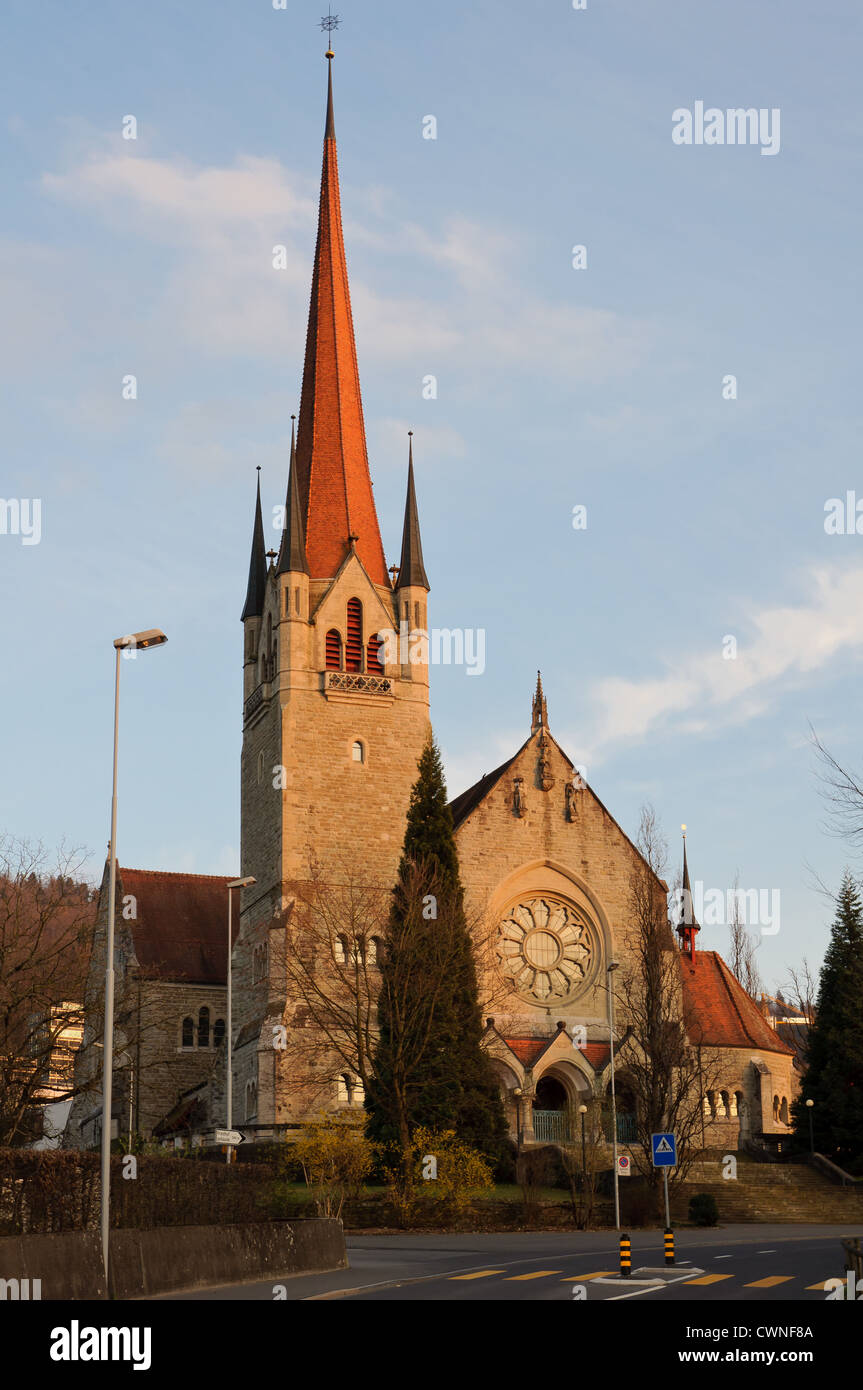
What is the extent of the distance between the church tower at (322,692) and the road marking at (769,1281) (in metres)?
28.5

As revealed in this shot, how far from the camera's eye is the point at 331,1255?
24547mm

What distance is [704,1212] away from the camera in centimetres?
4050

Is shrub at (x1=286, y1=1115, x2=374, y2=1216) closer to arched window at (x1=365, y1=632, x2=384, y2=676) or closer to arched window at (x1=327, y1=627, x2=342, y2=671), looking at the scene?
arched window at (x1=327, y1=627, x2=342, y2=671)


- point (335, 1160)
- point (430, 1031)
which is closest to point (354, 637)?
point (430, 1031)

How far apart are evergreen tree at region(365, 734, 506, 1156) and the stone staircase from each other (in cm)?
603

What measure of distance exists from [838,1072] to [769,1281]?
34.2 m

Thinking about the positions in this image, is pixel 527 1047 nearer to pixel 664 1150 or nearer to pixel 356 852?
pixel 356 852

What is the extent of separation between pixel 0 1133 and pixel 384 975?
12.5 metres

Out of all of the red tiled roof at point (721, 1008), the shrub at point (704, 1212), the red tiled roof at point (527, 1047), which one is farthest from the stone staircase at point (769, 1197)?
the red tiled roof at point (721, 1008)

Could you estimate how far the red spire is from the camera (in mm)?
56469

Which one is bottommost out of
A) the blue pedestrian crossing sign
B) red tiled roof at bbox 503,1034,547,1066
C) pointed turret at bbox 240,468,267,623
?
the blue pedestrian crossing sign

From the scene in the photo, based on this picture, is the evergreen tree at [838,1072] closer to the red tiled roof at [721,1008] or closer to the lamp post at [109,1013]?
the red tiled roof at [721,1008]

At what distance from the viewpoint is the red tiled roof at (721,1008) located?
58.8m

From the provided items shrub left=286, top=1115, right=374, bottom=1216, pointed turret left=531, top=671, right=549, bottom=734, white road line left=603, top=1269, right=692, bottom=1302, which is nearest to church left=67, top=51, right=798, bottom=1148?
pointed turret left=531, top=671, right=549, bottom=734
